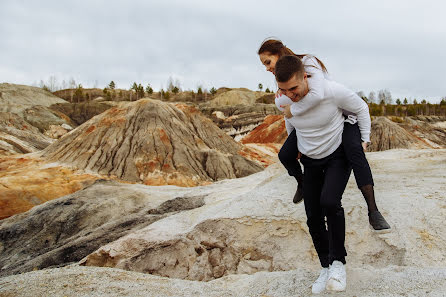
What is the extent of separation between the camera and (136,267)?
5406mm

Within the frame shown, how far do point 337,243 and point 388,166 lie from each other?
5.92m

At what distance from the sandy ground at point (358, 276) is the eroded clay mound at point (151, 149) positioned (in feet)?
45.4

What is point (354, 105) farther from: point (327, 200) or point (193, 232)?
point (193, 232)

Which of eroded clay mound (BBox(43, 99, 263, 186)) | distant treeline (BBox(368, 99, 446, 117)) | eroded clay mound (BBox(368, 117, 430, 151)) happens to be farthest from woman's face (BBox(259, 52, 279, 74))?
distant treeline (BBox(368, 99, 446, 117))

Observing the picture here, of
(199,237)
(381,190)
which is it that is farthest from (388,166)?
(199,237)

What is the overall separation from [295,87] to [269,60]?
471 mm

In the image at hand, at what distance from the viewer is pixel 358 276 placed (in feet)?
10.6

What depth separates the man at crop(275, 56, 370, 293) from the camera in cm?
287

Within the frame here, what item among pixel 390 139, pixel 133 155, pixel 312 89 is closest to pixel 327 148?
pixel 312 89

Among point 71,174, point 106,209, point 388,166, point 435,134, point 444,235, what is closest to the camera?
point 444,235

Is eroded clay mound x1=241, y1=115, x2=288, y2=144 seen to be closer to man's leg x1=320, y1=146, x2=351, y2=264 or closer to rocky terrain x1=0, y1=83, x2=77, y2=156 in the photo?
rocky terrain x1=0, y1=83, x2=77, y2=156

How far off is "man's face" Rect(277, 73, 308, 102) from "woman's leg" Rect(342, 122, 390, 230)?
0.50 meters

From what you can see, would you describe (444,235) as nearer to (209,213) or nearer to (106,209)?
(209,213)

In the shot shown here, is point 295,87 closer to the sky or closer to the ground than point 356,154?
closer to the sky
